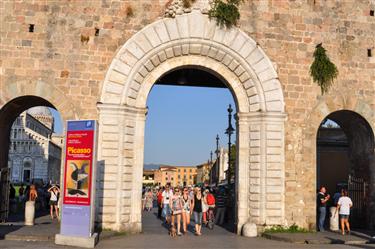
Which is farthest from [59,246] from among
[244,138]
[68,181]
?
[244,138]

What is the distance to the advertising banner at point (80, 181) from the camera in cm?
1141

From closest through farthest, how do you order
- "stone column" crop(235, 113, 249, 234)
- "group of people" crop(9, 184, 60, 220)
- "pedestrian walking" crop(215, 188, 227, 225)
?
"stone column" crop(235, 113, 249, 234), "group of people" crop(9, 184, 60, 220), "pedestrian walking" crop(215, 188, 227, 225)

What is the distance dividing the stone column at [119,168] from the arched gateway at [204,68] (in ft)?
0.10

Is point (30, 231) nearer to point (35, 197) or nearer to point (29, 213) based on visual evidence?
point (29, 213)

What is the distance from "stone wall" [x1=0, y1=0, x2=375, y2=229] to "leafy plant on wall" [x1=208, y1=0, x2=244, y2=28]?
1.16 feet

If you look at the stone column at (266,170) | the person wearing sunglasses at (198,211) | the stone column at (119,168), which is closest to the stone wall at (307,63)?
the stone column at (266,170)

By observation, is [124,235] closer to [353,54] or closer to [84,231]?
[84,231]

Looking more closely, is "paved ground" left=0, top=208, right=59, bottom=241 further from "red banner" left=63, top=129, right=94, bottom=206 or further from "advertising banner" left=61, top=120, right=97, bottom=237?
"red banner" left=63, top=129, right=94, bottom=206

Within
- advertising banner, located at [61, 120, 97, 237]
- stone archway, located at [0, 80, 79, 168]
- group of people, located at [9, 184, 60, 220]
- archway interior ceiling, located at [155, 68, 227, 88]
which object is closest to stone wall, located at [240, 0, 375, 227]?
archway interior ceiling, located at [155, 68, 227, 88]

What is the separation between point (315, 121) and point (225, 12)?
4.66 m

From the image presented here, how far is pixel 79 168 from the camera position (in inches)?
460

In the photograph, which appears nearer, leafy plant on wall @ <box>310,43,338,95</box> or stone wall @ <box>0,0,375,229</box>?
stone wall @ <box>0,0,375,229</box>

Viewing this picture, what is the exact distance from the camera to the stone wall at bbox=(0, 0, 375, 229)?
1427 cm

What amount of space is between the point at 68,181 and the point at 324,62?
9107 millimetres
